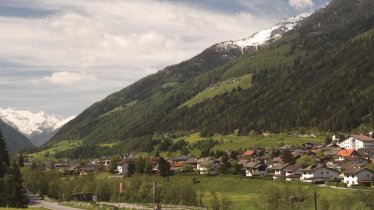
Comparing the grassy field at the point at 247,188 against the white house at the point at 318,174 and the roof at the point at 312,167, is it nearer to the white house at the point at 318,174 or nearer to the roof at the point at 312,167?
the white house at the point at 318,174

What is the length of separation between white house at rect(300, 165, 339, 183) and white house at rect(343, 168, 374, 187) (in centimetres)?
791

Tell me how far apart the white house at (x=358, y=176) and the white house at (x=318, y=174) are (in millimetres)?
7907

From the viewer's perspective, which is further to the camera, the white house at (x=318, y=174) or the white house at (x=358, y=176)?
the white house at (x=318, y=174)

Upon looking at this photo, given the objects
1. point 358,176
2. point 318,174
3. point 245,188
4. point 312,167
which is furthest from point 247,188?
point 358,176

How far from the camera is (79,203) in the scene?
17100 centimetres

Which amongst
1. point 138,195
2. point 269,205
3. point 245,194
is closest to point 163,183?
point 138,195

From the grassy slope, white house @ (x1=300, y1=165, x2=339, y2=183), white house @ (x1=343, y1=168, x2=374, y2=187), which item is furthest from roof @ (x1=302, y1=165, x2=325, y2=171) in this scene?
the grassy slope

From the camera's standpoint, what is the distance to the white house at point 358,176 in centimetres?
17525

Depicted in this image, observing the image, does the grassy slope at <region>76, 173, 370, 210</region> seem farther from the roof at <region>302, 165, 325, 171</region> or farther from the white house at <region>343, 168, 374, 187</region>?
the white house at <region>343, 168, 374, 187</region>

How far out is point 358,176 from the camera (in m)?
176

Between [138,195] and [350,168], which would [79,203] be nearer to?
[138,195]

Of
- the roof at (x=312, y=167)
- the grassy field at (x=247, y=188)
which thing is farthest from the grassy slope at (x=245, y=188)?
the roof at (x=312, y=167)

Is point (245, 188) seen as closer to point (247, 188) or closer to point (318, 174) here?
point (247, 188)

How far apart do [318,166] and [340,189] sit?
3832 centimetres
